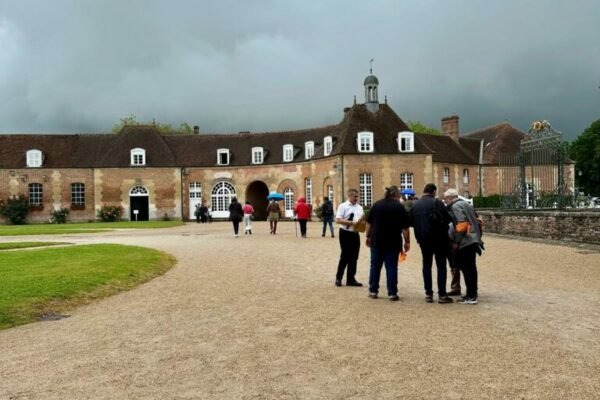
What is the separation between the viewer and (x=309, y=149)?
131 ft

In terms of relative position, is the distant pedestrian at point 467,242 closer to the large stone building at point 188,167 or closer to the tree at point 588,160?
the large stone building at point 188,167

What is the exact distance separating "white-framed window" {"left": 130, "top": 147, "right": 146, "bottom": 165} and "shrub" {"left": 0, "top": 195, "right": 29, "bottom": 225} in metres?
8.38

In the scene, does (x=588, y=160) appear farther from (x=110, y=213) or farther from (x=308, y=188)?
(x=110, y=213)

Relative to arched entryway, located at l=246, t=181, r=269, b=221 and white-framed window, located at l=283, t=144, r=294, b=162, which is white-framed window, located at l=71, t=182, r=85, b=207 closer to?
arched entryway, located at l=246, t=181, r=269, b=221

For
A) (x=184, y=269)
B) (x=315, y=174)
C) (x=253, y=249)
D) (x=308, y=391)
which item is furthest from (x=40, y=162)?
(x=308, y=391)

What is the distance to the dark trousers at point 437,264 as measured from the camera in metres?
7.74

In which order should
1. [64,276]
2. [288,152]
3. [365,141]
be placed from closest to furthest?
[64,276], [365,141], [288,152]

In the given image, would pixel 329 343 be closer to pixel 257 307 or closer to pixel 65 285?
pixel 257 307

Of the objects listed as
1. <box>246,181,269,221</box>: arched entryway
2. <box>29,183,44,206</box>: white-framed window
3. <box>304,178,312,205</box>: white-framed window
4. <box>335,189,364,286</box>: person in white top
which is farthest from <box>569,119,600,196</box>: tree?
<box>335,189,364,286</box>: person in white top

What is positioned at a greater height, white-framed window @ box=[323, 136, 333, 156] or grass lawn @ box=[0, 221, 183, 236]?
white-framed window @ box=[323, 136, 333, 156]

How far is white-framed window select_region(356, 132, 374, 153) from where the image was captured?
3547 centimetres

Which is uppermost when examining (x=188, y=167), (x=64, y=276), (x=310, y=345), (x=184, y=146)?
(x=184, y=146)

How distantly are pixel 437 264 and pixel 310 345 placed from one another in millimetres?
3044

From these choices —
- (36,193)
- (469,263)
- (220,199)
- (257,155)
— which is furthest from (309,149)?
(469,263)
